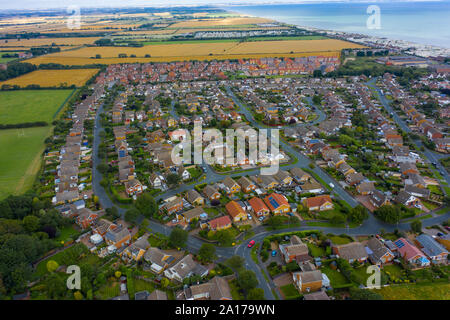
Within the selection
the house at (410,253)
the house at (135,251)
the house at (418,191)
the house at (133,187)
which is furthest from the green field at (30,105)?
the house at (418,191)

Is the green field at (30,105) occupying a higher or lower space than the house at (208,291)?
higher

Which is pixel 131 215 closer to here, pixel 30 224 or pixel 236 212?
pixel 30 224

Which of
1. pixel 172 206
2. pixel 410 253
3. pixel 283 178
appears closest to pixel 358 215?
pixel 410 253

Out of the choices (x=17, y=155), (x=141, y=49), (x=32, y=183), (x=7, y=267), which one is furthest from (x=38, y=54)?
(x=7, y=267)

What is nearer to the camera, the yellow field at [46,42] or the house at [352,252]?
the house at [352,252]

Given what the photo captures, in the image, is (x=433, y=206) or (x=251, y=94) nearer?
(x=433, y=206)

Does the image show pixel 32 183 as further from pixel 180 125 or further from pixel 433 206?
pixel 433 206

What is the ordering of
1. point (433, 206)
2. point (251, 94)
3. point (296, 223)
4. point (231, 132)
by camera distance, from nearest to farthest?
point (296, 223) < point (433, 206) < point (231, 132) < point (251, 94)

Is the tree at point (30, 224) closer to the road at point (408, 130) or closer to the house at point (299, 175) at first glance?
the house at point (299, 175)
